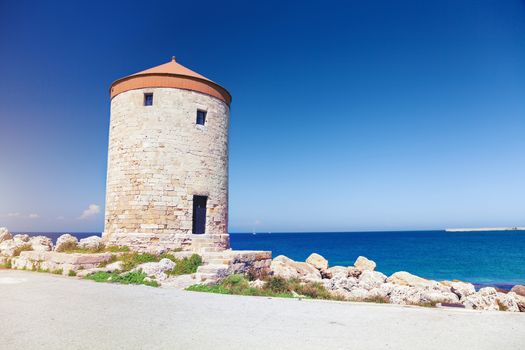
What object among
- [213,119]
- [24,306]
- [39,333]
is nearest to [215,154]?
[213,119]

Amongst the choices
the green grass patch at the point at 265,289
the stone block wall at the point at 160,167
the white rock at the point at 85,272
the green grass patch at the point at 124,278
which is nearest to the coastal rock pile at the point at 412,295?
the green grass patch at the point at 265,289

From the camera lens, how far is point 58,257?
10.8 meters

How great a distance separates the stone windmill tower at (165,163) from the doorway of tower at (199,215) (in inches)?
1.5

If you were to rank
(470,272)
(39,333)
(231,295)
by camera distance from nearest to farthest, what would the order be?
1. (39,333)
2. (231,295)
3. (470,272)

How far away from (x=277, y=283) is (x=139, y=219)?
5.83 m

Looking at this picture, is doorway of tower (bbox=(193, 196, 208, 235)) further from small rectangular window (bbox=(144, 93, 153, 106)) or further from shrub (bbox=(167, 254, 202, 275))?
small rectangular window (bbox=(144, 93, 153, 106))

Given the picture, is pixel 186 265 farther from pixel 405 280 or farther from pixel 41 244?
pixel 405 280

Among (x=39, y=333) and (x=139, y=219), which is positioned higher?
(x=139, y=219)

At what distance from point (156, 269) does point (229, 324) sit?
18.1ft

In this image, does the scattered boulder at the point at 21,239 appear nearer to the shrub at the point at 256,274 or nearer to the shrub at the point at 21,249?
the shrub at the point at 21,249

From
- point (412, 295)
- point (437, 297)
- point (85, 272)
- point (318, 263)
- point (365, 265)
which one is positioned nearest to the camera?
point (85, 272)

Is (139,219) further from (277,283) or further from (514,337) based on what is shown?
(514,337)

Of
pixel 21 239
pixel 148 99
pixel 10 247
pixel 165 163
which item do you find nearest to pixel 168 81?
pixel 148 99

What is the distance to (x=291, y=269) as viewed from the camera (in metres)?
15.8
